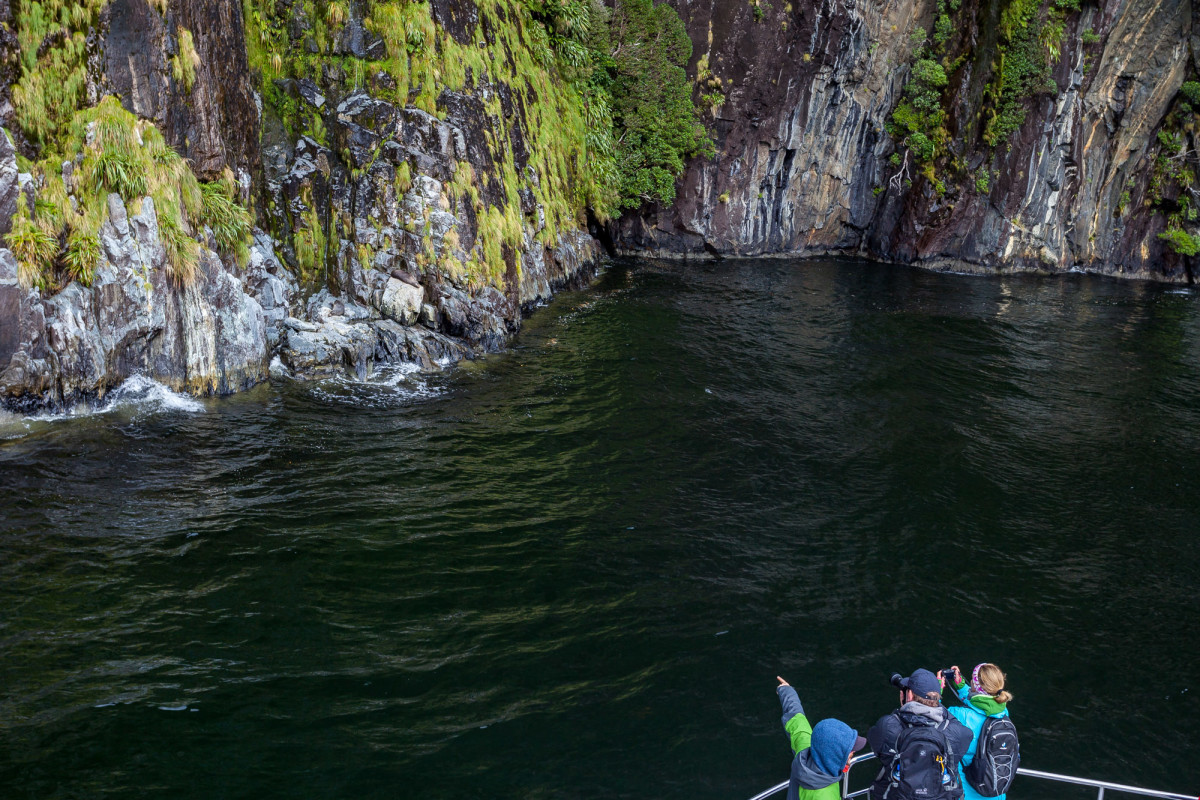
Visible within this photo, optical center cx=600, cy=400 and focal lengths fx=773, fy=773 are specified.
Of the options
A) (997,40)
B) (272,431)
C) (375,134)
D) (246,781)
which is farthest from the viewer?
(997,40)

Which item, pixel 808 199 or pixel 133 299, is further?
pixel 808 199

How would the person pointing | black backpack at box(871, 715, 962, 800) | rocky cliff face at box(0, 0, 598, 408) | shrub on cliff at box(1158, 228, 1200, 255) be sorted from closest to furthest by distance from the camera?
the person pointing, black backpack at box(871, 715, 962, 800), rocky cliff face at box(0, 0, 598, 408), shrub on cliff at box(1158, 228, 1200, 255)

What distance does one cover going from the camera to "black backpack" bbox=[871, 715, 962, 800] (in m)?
6.64

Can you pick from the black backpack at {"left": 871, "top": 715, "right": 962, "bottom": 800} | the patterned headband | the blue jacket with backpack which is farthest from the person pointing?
the patterned headband

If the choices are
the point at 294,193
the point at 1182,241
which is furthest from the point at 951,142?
the point at 294,193

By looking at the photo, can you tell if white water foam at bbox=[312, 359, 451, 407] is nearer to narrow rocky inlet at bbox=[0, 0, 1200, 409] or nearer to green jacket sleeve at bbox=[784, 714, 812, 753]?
narrow rocky inlet at bbox=[0, 0, 1200, 409]

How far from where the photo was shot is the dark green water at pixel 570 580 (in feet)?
29.3

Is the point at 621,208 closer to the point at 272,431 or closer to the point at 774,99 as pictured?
the point at 774,99

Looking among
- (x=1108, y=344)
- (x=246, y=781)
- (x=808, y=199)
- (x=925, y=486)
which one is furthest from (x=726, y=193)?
(x=246, y=781)

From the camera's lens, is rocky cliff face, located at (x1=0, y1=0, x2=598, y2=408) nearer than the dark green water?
No

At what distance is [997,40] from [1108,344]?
2041cm

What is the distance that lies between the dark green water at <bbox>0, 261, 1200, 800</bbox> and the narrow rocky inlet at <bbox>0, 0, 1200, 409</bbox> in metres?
2.85

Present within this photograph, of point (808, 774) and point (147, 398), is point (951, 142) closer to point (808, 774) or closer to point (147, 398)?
point (147, 398)

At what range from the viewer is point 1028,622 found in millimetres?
11781
